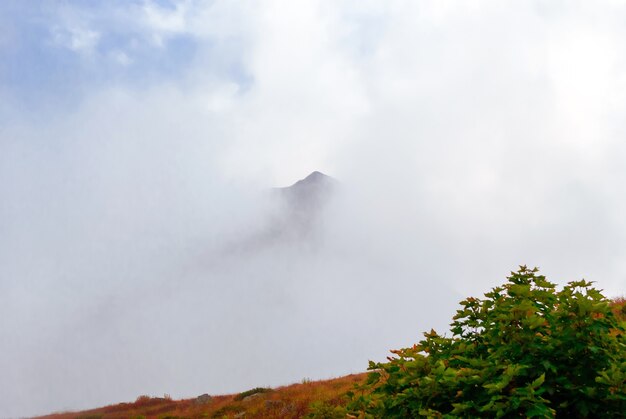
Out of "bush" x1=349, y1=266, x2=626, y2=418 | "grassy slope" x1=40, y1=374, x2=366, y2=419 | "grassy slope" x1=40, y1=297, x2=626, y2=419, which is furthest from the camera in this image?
"grassy slope" x1=40, y1=374, x2=366, y2=419

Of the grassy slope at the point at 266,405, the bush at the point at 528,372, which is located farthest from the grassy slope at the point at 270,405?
the bush at the point at 528,372

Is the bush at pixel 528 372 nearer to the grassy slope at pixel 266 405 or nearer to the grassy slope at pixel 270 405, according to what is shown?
the grassy slope at pixel 266 405

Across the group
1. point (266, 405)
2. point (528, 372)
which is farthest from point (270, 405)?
point (528, 372)

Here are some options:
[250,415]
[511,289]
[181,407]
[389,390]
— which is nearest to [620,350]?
[511,289]

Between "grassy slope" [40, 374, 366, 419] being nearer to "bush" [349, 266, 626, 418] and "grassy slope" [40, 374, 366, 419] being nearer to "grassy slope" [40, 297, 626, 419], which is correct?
"grassy slope" [40, 297, 626, 419]

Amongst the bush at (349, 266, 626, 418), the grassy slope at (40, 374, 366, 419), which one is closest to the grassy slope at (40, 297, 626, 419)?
the grassy slope at (40, 374, 366, 419)

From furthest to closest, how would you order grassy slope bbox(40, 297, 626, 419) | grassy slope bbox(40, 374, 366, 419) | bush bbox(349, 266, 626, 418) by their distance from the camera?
grassy slope bbox(40, 374, 366, 419)
grassy slope bbox(40, 297, 626, 419)
bush bbox(349, 266, 626, 418)

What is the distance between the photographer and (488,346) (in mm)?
5156

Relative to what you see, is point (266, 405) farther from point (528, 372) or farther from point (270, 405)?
point (528, 372)

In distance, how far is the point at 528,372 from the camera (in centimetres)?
443

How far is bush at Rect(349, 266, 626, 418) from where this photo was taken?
3.99m

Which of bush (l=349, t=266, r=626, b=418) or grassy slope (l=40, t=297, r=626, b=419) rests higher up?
grassy slope (l=40, t=297, r=626, b=419)

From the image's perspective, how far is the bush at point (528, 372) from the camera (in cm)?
399

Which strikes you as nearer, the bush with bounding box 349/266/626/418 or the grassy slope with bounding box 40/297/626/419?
the bush with bounding box 349/266/626/418
